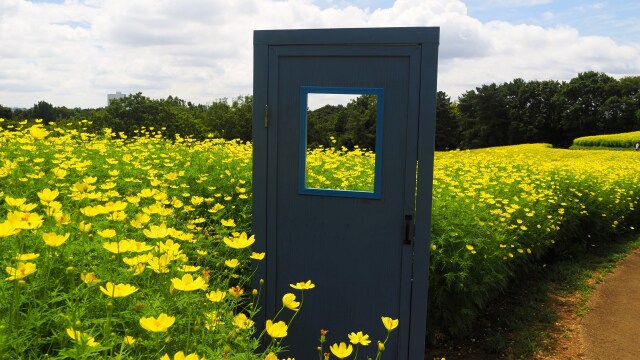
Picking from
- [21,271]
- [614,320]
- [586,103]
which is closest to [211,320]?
[21,271]

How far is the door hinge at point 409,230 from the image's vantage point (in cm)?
292

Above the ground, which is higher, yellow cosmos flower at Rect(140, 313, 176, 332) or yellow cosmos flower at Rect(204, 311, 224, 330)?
yellow cosmos flower at Rect(140, 313, 176, 332)

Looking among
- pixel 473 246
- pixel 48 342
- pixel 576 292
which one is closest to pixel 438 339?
pixel 473 246

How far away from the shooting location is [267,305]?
3.27 metres

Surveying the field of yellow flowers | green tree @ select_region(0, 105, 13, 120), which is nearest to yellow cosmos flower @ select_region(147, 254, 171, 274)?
the field of yellow flowers

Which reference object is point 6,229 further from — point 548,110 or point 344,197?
point 548,110

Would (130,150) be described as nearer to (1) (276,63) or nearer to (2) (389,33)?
(1) (276,63)

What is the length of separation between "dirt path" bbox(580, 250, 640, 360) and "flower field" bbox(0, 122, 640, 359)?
832mm

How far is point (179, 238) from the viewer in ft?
6.99

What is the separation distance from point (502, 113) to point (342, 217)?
144 feet

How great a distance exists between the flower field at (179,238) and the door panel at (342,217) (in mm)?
273

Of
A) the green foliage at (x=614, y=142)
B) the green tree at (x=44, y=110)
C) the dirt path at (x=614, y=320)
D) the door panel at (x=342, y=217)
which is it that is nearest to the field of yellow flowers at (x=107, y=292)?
the door panel at (x=342, y=217)

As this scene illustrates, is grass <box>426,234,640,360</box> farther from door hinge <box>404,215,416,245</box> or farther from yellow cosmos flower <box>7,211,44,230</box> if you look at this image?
yellow cosmos flower <box>7,211,44,230</box>

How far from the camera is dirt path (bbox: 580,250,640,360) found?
15.9 feet
